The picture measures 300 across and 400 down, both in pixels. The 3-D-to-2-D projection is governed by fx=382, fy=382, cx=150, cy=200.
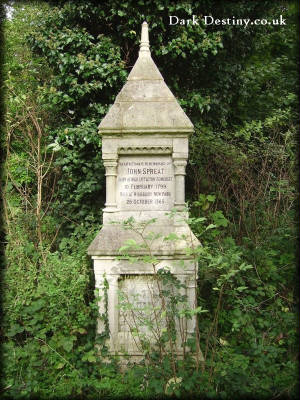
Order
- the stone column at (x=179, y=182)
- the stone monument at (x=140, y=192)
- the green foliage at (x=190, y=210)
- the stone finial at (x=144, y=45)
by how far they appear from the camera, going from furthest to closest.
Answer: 1. the stone finial at (x=144, y=45)
2. the stone column at (x=179, y=182)
3. the stone monument at (x=140, y=192)
4. the green foliage at (x=190, y=210)

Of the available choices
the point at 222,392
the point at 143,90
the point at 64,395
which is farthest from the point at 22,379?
the point at 143,90

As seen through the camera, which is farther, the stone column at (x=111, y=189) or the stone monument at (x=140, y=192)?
the stone column at (x=111, y=189)

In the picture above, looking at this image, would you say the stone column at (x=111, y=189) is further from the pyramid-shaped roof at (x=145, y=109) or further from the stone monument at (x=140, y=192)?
the pyramid-shaped roof at (x=145, y=109)

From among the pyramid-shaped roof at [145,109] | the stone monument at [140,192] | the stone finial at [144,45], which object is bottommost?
the stone monument at [140,192]

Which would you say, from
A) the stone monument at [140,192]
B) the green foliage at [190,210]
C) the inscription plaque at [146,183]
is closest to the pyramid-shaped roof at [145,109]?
the stone monument at [140,192]

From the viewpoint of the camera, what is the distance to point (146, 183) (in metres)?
4.64

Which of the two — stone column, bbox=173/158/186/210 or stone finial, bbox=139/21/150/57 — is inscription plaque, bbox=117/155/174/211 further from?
stone finial, bbox=139/21/150/57

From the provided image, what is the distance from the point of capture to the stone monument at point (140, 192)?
4445mm

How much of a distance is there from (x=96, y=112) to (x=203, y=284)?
11.7 feet

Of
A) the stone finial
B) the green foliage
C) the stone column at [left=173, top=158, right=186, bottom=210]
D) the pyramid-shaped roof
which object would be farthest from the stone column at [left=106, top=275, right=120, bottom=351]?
the stone finial

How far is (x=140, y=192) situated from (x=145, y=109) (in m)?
0.99

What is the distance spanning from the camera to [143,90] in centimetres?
463

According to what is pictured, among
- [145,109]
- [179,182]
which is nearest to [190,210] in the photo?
[179,182]

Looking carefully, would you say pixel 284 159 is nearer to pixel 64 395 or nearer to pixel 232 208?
pixel 232 208
